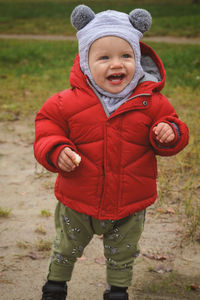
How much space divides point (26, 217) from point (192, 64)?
620cm

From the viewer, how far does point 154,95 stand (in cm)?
196

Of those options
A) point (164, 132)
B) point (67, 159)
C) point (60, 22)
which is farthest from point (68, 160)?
point (60, 22)

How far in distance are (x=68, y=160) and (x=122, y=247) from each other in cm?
54

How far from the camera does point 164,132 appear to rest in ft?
5.96

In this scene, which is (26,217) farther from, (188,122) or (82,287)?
(188,122)

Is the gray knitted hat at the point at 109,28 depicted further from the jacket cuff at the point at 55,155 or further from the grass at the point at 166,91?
the grass at the point at 166,91

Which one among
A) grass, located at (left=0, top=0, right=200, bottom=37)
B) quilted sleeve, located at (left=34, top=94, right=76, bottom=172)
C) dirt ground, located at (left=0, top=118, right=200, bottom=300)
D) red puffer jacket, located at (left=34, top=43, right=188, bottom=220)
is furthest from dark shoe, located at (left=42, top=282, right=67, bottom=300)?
grass, located at (left=0, top=0, right=200, bottom=37)

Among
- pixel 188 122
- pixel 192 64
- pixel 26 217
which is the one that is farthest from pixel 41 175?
pixel 192 64

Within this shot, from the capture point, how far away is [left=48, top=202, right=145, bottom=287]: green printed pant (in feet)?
6.59

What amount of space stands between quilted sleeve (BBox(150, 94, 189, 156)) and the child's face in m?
0.19

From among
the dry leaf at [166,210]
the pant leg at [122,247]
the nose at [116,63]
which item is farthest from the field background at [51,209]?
the nose at [116,63]

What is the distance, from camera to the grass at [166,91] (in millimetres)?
3412

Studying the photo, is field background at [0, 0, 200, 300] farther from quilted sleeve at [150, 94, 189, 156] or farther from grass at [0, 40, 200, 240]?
quilted sleeve at [150, 94, 189, 156]

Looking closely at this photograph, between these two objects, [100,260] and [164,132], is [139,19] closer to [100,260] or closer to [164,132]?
[164,132]
